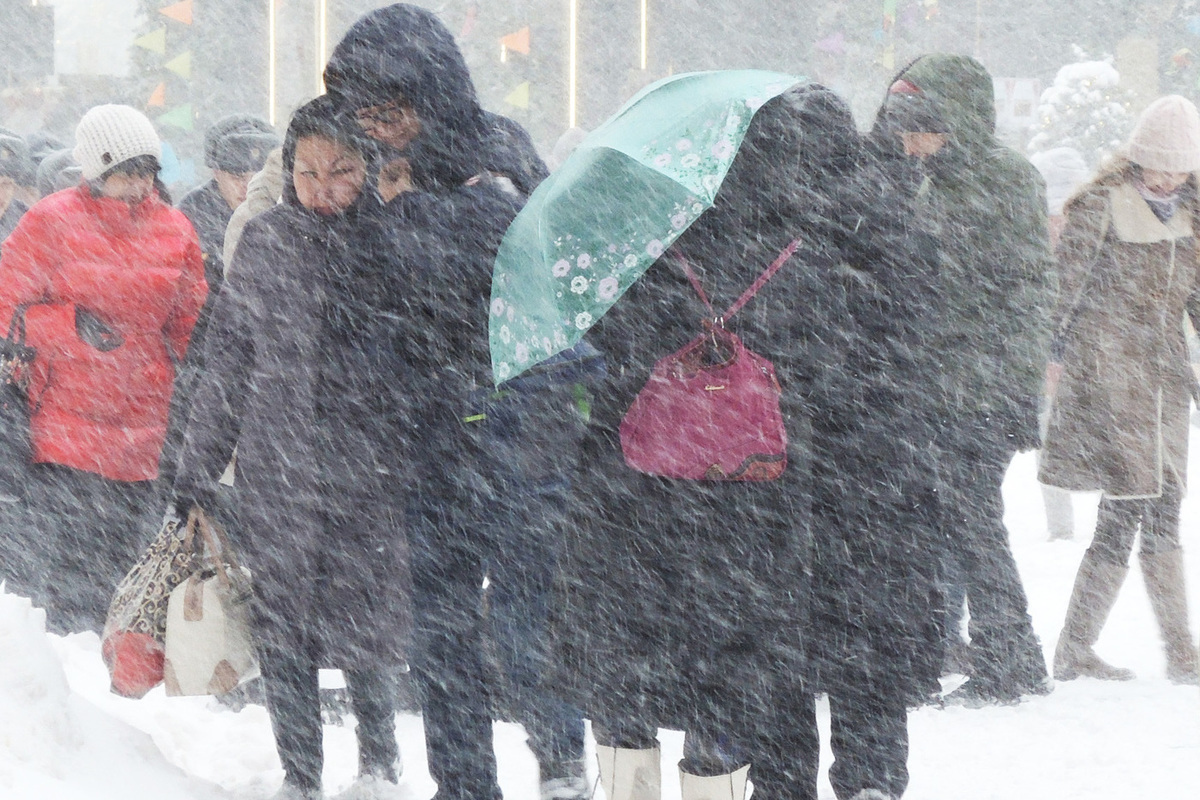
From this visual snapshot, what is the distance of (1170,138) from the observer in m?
5.73

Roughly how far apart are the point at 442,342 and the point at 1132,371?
3.26 m

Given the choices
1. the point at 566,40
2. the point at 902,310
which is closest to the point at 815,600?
the point at 902,310

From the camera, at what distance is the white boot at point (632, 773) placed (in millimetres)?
3312

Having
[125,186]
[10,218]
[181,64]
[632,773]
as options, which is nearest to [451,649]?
[632,773]

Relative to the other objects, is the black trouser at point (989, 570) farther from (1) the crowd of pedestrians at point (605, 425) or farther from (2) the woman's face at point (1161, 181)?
(2) the woman's face at point (1161, 181)

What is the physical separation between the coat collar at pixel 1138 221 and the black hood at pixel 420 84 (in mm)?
3020

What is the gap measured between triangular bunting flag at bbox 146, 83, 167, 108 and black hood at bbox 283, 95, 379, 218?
16956mm

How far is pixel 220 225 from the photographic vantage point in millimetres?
6660

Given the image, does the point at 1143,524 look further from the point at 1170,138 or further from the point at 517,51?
the point at 517,51

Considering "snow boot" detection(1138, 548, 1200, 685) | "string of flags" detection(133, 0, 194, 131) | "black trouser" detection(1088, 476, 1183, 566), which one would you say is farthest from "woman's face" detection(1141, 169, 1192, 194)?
"string of flags" detection(133, 0, 194, 131)

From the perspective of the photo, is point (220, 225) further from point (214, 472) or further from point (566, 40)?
point (566, 40)

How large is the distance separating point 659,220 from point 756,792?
1283 mm

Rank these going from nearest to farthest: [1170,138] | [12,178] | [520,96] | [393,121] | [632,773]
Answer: [632,773] → [393,121] → [1170,138] → [12,178] → [520,96]

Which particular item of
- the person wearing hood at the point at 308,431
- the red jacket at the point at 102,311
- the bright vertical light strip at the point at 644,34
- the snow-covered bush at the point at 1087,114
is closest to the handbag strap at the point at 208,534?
the person wearing hood at the point at 308,431
